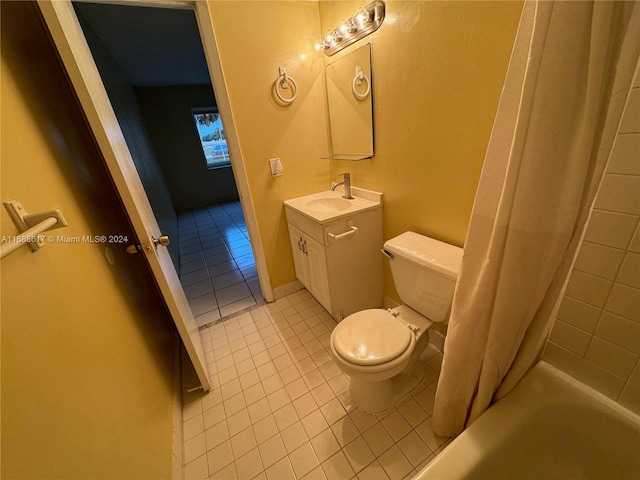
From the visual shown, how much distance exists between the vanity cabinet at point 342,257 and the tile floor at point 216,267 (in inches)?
27.9

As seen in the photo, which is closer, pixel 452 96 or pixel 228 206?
pixel 452 96

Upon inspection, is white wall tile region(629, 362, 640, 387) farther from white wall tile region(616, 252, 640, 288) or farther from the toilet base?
the toilet base

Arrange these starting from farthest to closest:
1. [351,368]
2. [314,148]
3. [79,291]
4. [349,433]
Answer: [314,148] < [349,433] < [351,368] < [79,291]

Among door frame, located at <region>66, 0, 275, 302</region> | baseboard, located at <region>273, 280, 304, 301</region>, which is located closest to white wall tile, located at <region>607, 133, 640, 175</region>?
door frame, located at <region>66, 0, 275, 302</region>

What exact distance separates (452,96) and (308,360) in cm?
158

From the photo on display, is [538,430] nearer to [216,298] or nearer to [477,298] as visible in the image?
[477,298]

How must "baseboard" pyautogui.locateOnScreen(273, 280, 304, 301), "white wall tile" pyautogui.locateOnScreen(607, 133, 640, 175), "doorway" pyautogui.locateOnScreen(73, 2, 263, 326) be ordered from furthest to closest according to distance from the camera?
"baseboard" pyautogui.locateOnScreen(273, 280, 304, 301) → "doorway" pyautogui.locateOnScreen(73, 2, 263, 326) → "white wall tile" pyautogui.locateOnScreen(607, 133, 640, 175)

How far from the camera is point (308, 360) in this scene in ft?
5.20

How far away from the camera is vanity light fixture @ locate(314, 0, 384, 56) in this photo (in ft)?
4.21

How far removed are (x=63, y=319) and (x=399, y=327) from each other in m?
1.18

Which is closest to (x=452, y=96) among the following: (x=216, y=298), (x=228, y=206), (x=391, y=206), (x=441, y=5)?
(x=441, y=5)

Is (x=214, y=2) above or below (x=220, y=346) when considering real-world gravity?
above

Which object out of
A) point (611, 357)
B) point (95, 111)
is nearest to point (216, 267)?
point (95, 111)

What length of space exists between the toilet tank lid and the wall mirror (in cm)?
63
